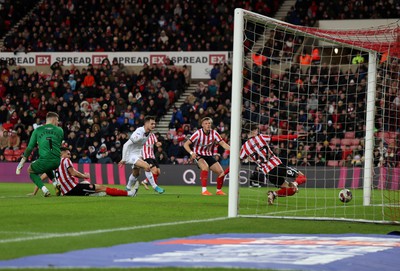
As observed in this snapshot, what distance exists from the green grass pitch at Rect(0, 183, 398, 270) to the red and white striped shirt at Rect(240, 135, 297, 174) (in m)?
1.37

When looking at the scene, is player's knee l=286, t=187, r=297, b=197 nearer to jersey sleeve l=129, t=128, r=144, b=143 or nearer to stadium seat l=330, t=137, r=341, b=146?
jersey sleeve l=129, t=128, r=144, b=143

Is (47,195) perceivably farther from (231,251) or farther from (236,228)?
(231,251)

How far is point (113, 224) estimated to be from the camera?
11734mm

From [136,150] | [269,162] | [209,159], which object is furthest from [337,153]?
[269,162]

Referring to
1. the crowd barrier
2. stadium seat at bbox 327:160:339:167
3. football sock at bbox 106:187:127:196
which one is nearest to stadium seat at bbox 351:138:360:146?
stadium seat at bbox 327:160:339:167

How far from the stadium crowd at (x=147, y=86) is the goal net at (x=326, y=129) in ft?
0.42

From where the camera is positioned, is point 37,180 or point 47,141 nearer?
point 47,141

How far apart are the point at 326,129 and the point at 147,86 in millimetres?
9951

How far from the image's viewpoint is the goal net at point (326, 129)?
47.3 feet

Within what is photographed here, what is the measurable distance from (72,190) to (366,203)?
6.15 metres

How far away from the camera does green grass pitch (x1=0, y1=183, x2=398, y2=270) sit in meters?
9.40

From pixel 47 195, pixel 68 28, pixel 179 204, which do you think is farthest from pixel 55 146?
pixel 68 28

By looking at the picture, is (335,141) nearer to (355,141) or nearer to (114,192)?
(355,141)

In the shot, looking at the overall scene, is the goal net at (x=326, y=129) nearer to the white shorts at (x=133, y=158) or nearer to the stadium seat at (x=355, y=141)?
the stadium seat at (x=355, y=141)
